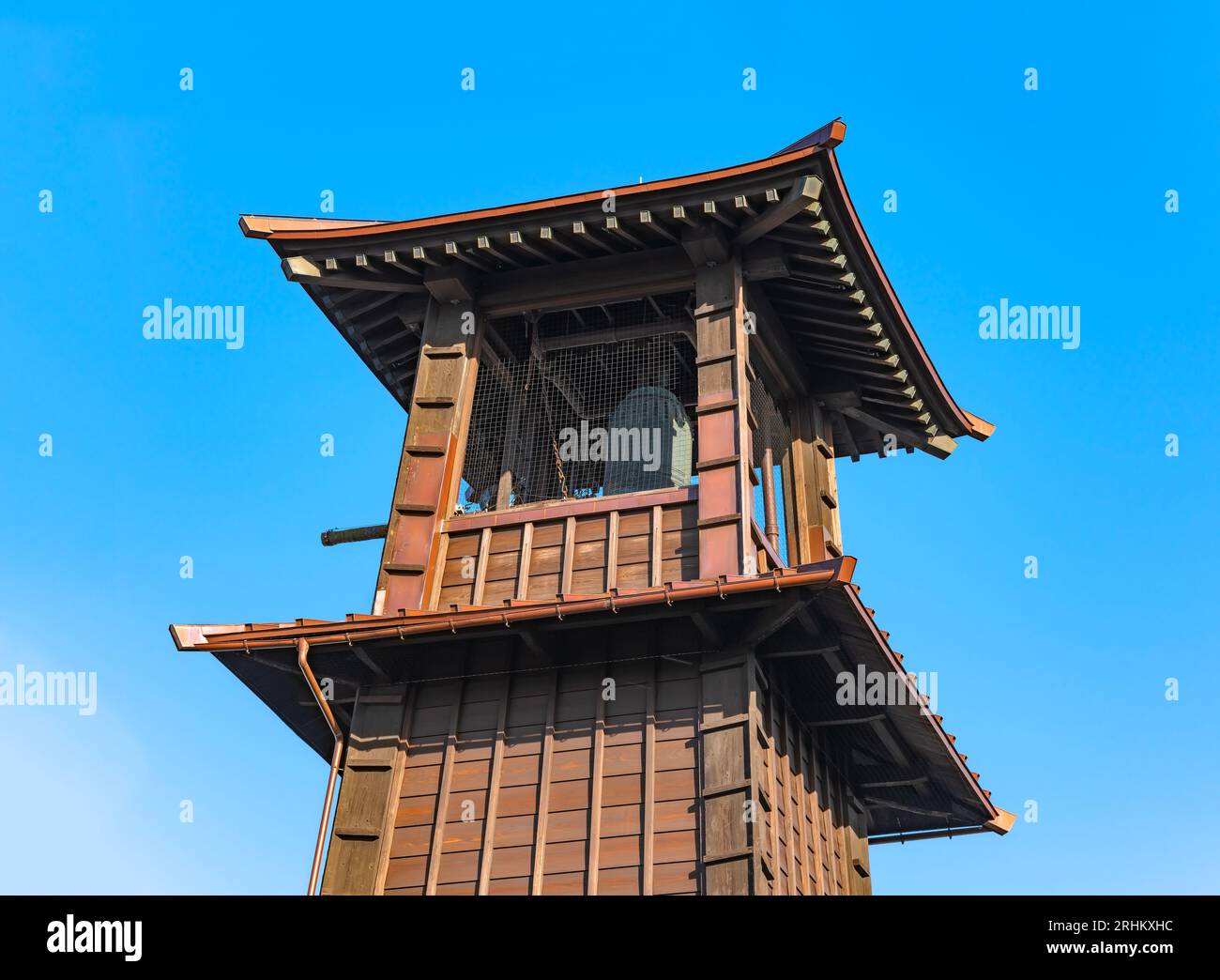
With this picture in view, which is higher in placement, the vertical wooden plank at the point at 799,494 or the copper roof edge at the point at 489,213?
the copper roof edge at the point at 489,213

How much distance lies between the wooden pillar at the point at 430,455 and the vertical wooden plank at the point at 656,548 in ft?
8.05

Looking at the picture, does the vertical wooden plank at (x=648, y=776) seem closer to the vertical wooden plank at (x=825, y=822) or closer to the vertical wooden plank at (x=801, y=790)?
the vertical wooden plank at (x=801, y=790)

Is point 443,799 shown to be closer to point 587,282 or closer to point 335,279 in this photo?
point 587,282

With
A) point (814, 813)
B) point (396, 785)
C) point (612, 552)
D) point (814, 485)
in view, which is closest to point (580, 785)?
point (396, 785)

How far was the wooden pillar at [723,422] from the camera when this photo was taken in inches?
626

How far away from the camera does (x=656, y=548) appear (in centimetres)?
1625

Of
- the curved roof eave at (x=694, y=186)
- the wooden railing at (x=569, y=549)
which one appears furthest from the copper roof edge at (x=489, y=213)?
the wooden railing at (x=569, y=549)

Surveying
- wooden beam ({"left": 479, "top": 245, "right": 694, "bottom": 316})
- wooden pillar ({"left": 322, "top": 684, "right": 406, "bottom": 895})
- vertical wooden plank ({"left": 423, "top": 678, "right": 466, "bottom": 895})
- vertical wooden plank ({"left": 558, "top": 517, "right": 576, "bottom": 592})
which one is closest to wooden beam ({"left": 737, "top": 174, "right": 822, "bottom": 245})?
wooden beam ({"left": 479, "top": 245, "right": 694, "bottom": 316})

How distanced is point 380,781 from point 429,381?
4.94 metres

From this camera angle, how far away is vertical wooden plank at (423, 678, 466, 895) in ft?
49.5

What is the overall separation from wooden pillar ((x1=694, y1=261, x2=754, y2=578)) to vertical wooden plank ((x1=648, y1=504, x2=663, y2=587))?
19.2 inches

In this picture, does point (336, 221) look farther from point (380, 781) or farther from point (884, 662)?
point (884, 662)

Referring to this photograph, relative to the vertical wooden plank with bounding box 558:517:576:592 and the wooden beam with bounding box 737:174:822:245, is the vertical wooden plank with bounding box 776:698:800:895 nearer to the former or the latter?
the vertical wooden plank with bounding box 558:517:576:592
